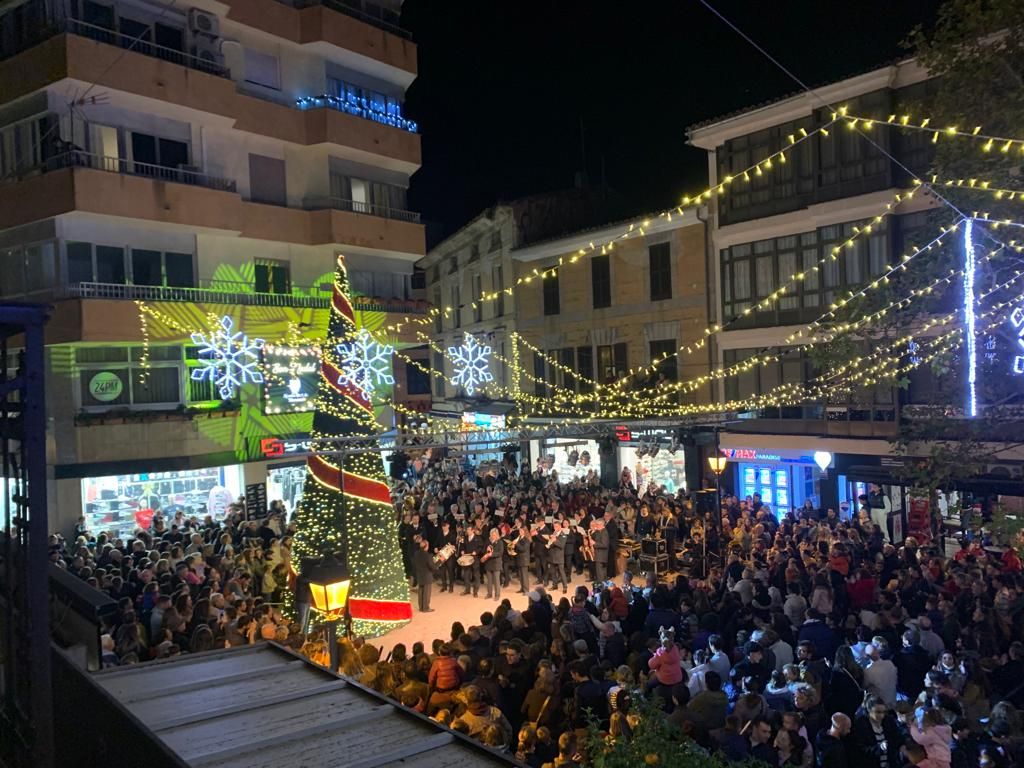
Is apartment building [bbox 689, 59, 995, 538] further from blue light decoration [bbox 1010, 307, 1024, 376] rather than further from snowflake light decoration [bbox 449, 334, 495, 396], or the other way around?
snowflake light decoration [bbox 449, 334, 495, 396]

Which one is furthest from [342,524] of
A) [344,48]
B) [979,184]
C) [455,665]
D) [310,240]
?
[344,48]

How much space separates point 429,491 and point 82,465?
892 centimetres

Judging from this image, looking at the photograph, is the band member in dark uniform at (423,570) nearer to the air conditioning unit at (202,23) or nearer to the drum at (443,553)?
the drum at (443,553)

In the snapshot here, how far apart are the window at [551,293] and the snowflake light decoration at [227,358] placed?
10898 millimetres

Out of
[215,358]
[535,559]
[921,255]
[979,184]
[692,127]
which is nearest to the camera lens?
[979,184]

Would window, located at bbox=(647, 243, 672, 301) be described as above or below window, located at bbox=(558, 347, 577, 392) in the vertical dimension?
above

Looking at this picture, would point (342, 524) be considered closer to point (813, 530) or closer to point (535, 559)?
point (535, 559)

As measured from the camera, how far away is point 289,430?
22781mm

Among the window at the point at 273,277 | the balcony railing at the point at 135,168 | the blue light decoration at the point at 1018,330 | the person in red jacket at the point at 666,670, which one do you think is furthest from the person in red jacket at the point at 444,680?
the window at the point at 273,277

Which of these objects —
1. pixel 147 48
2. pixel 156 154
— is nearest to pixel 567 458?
pixel 156 154

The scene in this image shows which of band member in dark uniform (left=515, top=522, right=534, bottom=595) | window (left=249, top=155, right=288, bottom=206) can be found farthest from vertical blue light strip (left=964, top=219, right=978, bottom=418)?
window (left=249, top=155, right=288, bottom=206)

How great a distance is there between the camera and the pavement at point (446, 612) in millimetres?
13523

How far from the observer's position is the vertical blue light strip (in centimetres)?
1034

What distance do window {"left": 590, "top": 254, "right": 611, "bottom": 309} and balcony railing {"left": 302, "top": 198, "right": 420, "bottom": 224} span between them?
602cm
